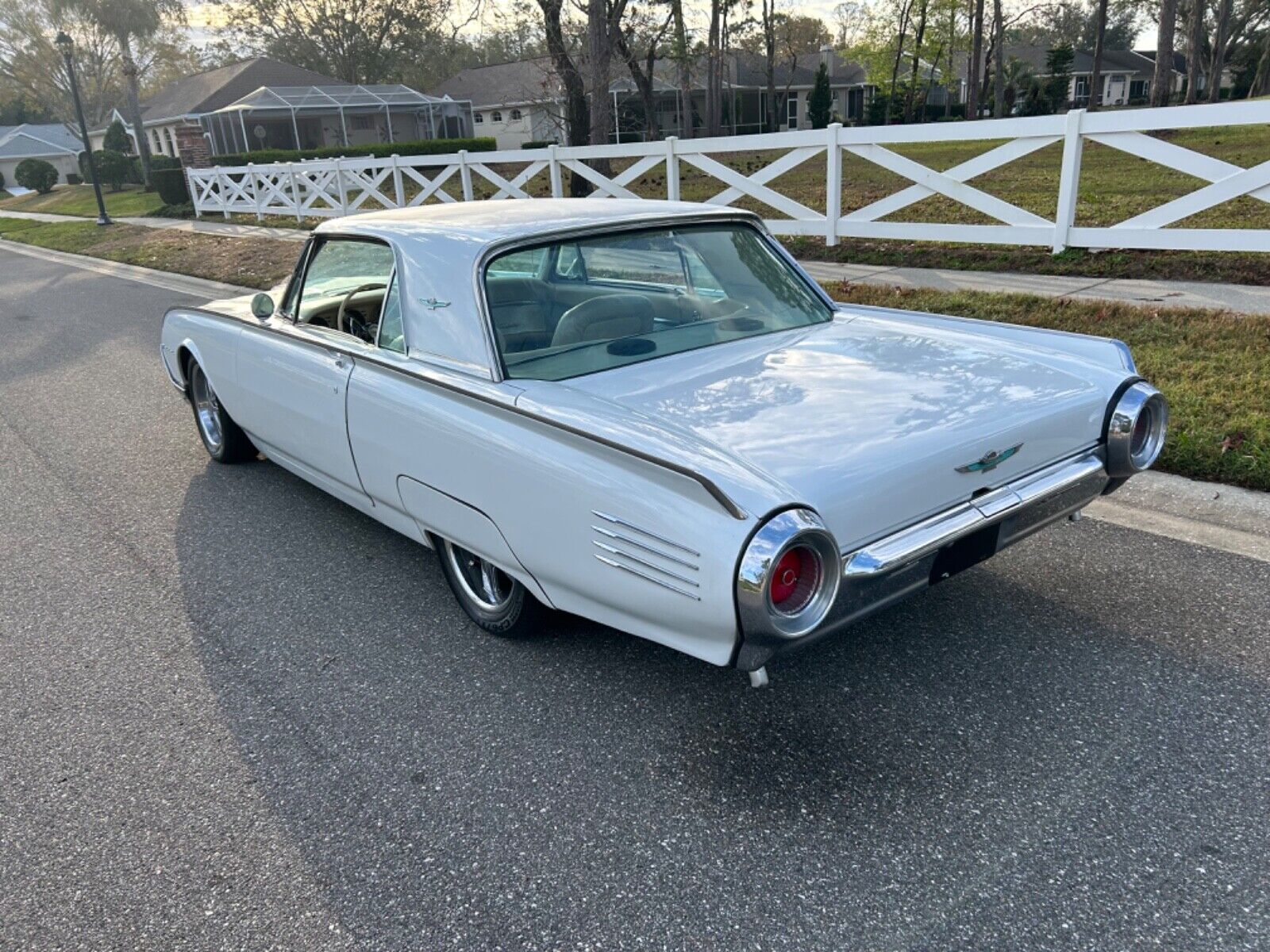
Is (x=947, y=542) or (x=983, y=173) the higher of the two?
(x=983, y=173)

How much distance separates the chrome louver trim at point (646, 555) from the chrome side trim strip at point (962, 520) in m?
0.40

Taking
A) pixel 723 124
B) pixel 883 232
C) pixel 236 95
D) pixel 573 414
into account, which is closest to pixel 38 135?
pixel 236 95

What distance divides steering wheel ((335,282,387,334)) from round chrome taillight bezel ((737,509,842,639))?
7.80 ft

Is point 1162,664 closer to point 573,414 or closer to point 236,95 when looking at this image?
point 573,414

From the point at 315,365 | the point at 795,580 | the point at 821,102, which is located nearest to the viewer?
the point at 795,580

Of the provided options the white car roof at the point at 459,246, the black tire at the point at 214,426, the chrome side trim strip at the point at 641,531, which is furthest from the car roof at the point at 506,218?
the black tire at the point at 214,426

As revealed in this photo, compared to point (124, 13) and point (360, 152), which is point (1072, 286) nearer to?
point (360, 152)

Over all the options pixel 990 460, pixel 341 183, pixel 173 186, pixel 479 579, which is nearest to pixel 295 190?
pixel 341 183

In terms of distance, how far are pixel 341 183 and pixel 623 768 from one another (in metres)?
18.0

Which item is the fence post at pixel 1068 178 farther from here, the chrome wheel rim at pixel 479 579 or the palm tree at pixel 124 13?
the palm tree at pixel 124 13

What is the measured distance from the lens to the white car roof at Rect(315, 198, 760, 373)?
3.30m

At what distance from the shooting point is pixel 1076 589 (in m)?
3.61

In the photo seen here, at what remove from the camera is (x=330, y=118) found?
4928 cm

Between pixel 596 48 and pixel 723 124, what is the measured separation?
3960cm
